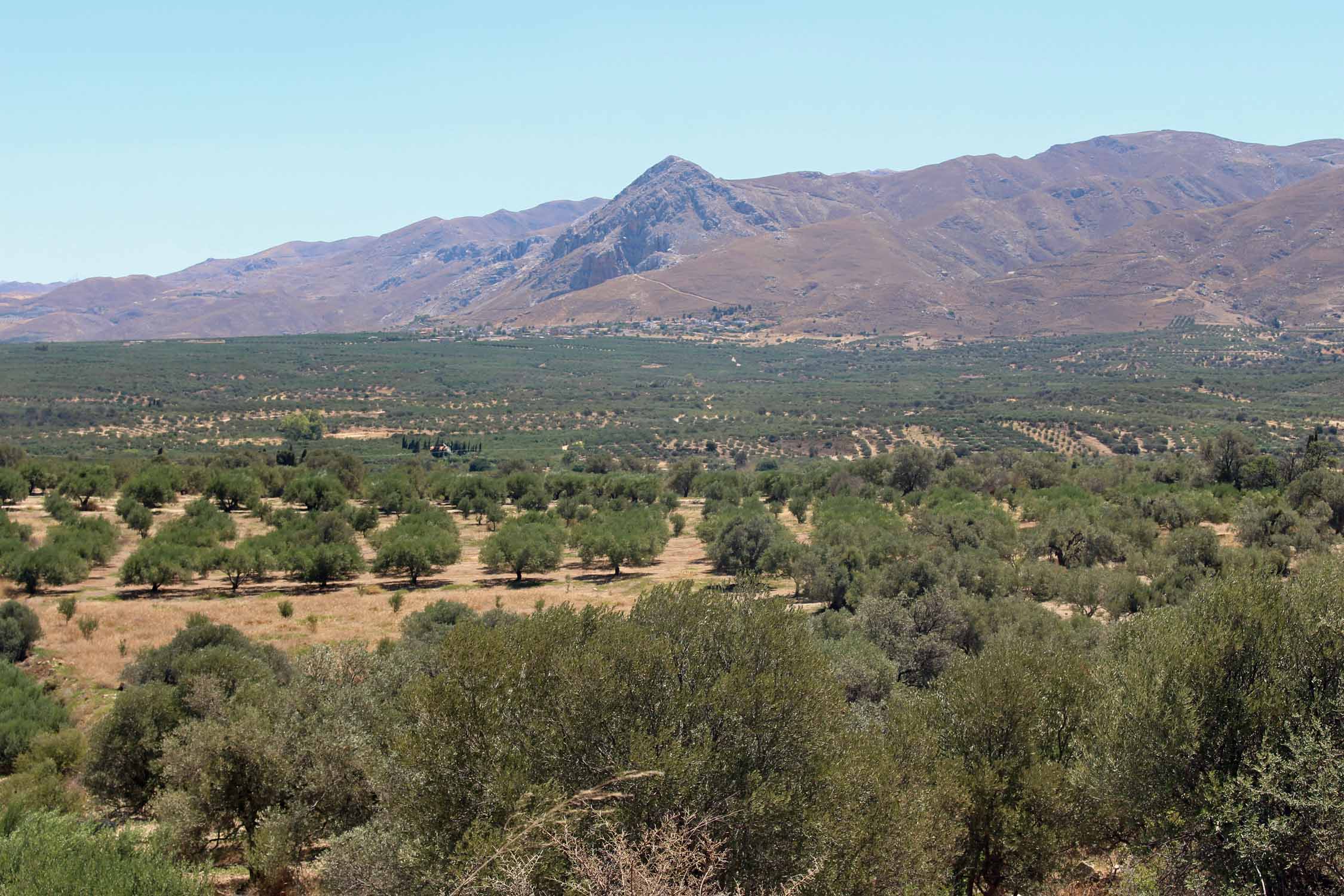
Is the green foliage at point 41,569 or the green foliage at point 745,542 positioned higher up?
the green foliage at point 41,569

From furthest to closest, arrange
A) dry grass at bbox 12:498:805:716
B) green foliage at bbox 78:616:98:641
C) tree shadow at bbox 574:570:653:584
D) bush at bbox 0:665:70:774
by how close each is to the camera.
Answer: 1. tree shadow at bbox 574:570:653:584
2. green foliage at bbox 78:616:98:641
3. dry grass at bbox 12:498:805:716
4. bush at bbox 0:665:70:774

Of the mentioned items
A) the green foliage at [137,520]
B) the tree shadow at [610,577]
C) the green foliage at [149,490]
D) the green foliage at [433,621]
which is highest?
the green foliage at [149,490]

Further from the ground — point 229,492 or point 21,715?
point 229,492

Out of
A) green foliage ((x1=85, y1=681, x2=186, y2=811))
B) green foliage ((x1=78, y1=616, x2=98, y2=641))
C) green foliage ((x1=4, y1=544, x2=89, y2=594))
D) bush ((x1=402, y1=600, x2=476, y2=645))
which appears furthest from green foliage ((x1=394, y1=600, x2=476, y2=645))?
green foliage ((x1=4, y1=544, x2=89, y2=594))

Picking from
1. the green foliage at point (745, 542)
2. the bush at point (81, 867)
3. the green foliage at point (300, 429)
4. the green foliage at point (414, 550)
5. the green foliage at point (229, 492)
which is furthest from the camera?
the green foliage at point (300, 429)

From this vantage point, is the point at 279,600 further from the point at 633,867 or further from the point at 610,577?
the point at 633,867

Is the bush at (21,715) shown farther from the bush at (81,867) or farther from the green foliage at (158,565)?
the green foliage at (158,565)

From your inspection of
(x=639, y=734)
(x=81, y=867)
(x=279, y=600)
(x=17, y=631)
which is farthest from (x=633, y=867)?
(x=279, y=600)

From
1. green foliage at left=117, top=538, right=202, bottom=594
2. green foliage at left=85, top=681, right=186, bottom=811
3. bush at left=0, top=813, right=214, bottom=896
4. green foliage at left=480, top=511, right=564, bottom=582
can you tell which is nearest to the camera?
bush at left=0, top=813, right=214, bottom=896

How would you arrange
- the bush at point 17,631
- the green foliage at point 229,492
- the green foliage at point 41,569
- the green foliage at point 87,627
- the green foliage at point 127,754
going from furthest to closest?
the green foliage at point 229,492
the green foliage at point 41,569
the green foliage at point 87,627
the bush at point 17,631
the green foliage at point 127,754

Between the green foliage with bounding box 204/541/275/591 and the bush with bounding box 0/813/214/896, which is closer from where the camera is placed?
the bush with bounding box 0/813/214/896

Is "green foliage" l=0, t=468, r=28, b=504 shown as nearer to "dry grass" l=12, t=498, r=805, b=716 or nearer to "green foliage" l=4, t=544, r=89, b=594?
"dry grass" l=12, t=498, r=805, b=716

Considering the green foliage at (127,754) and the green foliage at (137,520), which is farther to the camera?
the green foliage at (137,520)

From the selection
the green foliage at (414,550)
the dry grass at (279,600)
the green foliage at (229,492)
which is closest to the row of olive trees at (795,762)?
the dry grass at (279,600)
